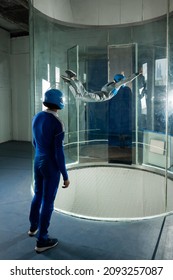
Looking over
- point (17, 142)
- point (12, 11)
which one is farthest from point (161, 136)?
point (17, 142)

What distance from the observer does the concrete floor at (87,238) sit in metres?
2.35

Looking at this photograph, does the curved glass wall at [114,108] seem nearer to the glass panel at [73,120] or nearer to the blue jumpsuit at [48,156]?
the glass panel at [73,120]

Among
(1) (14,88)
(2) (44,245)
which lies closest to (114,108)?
(2) (44,245)

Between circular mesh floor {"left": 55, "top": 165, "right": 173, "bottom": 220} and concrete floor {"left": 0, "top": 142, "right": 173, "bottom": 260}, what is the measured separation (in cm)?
26

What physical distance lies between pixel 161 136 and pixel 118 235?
8.10ft

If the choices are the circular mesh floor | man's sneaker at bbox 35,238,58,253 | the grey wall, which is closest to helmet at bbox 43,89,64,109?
man's sneaker at bbox 35,238,58,253

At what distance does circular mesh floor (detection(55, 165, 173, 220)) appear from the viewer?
11.8 ft

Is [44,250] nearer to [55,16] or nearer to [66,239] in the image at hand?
[66,239]

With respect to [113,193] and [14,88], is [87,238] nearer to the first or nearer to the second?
[113,193]

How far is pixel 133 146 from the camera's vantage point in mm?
5629

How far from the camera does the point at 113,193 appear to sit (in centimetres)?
443

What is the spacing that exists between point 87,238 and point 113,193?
72.3 inches

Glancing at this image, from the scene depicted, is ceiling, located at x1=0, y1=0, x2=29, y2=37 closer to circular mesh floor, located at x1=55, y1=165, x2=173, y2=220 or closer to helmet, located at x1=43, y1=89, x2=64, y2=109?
circular mesh floor, located at x1=55, y1=165, x2=173, y2=220
